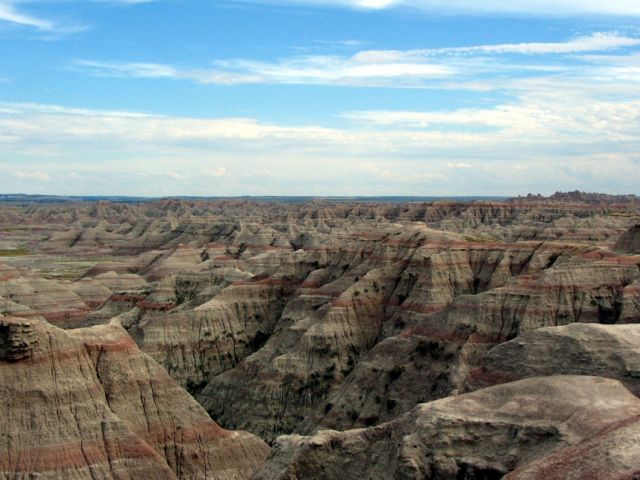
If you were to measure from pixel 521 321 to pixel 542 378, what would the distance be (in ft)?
86.0

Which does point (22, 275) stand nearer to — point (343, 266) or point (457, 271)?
point (343, 266)

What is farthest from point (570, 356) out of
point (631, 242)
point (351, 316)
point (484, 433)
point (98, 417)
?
point (631, 242)

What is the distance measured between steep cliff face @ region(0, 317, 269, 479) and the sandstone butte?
9cm

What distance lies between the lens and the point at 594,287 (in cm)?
5775

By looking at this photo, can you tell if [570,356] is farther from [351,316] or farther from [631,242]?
[631,242]

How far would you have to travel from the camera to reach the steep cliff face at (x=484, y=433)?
25.2 metres

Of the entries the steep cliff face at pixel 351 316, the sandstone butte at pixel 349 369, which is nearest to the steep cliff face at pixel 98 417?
the sandstone butte at pixel 349 369

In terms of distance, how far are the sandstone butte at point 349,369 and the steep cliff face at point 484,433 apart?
2.8 inches

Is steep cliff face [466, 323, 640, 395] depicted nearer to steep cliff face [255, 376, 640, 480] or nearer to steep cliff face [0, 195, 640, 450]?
steep cliff face [0, 195, 640, 450]

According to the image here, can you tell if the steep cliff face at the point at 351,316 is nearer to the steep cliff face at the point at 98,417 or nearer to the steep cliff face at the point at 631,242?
the steep cliff face at the point at 98,417

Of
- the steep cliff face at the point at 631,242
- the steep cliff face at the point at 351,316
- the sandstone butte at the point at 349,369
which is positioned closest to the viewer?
the sandstone butte at the point at 349,369

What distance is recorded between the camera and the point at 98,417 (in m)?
43.0

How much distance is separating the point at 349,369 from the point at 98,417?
3055 cm

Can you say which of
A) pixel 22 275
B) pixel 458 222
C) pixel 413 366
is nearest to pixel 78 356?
pixel 413 366
